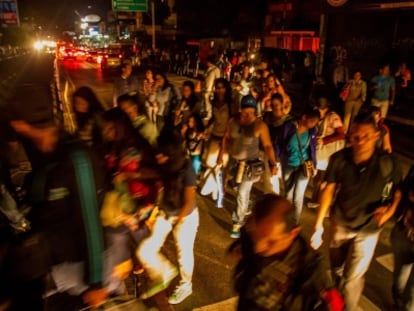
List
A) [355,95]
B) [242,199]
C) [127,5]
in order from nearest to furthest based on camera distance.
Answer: [242,199] < [355,95] < [127,5]

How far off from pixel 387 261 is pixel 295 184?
1.34 m

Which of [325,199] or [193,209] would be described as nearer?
[325,199]

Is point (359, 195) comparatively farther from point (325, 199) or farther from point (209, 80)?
point (209, 80)

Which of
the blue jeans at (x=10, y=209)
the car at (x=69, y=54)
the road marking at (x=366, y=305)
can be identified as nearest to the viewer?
the road marking at (x=366, y=305)

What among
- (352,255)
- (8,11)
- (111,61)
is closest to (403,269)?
(352,255)

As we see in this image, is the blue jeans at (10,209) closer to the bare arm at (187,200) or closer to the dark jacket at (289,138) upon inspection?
the bare arm at (187,200)

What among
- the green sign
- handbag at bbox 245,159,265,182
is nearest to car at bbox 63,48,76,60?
the green sign

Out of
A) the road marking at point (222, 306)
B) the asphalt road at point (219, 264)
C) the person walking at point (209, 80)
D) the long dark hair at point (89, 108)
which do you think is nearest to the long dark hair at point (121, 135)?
the long dark hair at point (89, 108)

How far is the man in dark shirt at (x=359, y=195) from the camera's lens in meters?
3.10

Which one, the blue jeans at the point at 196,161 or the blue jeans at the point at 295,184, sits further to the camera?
the blue jeans at the point at 196,161

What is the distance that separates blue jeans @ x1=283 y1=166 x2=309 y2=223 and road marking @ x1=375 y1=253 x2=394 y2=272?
102 centimetres

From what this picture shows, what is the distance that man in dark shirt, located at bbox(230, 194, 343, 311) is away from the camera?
2035 mm

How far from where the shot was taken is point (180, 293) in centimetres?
391

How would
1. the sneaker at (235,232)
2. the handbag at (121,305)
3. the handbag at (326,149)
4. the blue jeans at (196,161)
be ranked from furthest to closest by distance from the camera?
the blue jeans at (196,161) → the handbag at (326,149) → the sneaker at (235,232) → the handbag at (121,305)
